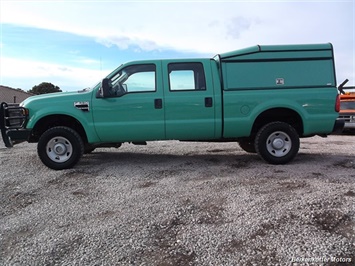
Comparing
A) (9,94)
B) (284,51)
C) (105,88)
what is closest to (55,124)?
(105,88)

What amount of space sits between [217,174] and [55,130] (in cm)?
300

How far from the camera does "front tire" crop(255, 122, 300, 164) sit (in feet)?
19.4

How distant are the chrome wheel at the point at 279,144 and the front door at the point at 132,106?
80.6 inches

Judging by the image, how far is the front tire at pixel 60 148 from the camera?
5.70m

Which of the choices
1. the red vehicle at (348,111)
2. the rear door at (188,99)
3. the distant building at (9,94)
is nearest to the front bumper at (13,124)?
the rear door at (188,99)

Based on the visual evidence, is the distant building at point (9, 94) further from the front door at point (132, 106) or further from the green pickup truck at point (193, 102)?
the front door at point (132, 106)

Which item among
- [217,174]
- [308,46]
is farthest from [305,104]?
[217,174]

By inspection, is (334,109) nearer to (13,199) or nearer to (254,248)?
(254,248)

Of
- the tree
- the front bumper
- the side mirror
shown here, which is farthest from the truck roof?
the tree

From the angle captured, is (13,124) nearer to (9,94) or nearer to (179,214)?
(179,214)

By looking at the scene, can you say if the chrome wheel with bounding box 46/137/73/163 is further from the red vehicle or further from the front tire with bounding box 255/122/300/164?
the red vehicle

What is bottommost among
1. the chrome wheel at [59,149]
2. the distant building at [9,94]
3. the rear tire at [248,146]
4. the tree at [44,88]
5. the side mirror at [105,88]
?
the rear tire at [248,146]

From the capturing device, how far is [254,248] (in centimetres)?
287

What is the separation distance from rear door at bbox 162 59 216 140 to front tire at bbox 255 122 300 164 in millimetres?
932
